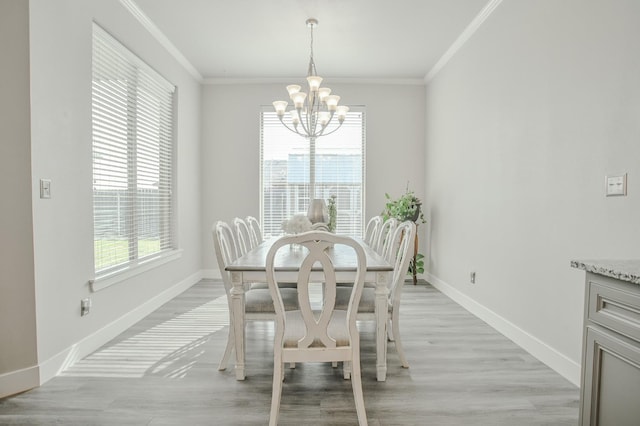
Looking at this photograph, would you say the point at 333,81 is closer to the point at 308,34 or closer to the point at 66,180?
the point at 308,34

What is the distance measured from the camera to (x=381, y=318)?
Result: 2414mm

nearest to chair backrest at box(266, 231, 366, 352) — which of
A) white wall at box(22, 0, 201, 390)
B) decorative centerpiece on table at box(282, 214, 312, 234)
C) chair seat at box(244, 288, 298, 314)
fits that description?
chair seat at box(244, 288, 298, 314)

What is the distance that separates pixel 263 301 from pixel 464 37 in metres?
3.45

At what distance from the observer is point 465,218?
4266 mm

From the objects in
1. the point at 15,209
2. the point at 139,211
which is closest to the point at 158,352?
the point at 15,209

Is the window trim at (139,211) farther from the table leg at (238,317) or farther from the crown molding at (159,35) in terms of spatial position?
the table leg at (238,317)

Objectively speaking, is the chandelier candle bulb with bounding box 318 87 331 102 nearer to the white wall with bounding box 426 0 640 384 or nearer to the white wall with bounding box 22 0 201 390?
Result: the white wall with bounding box 426 0 640 384

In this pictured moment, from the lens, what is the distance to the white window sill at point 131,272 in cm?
306

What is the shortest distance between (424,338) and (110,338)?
251cm

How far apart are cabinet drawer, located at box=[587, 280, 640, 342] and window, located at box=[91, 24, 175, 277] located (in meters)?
3.15

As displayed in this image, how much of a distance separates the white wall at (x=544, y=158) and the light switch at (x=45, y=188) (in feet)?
10.5

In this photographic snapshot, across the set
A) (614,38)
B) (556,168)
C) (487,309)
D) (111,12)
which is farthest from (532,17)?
(111,12)

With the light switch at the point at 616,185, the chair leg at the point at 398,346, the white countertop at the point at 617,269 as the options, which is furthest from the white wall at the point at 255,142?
the white countertop at the point at 617,269

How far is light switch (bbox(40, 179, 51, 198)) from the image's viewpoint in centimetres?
241
